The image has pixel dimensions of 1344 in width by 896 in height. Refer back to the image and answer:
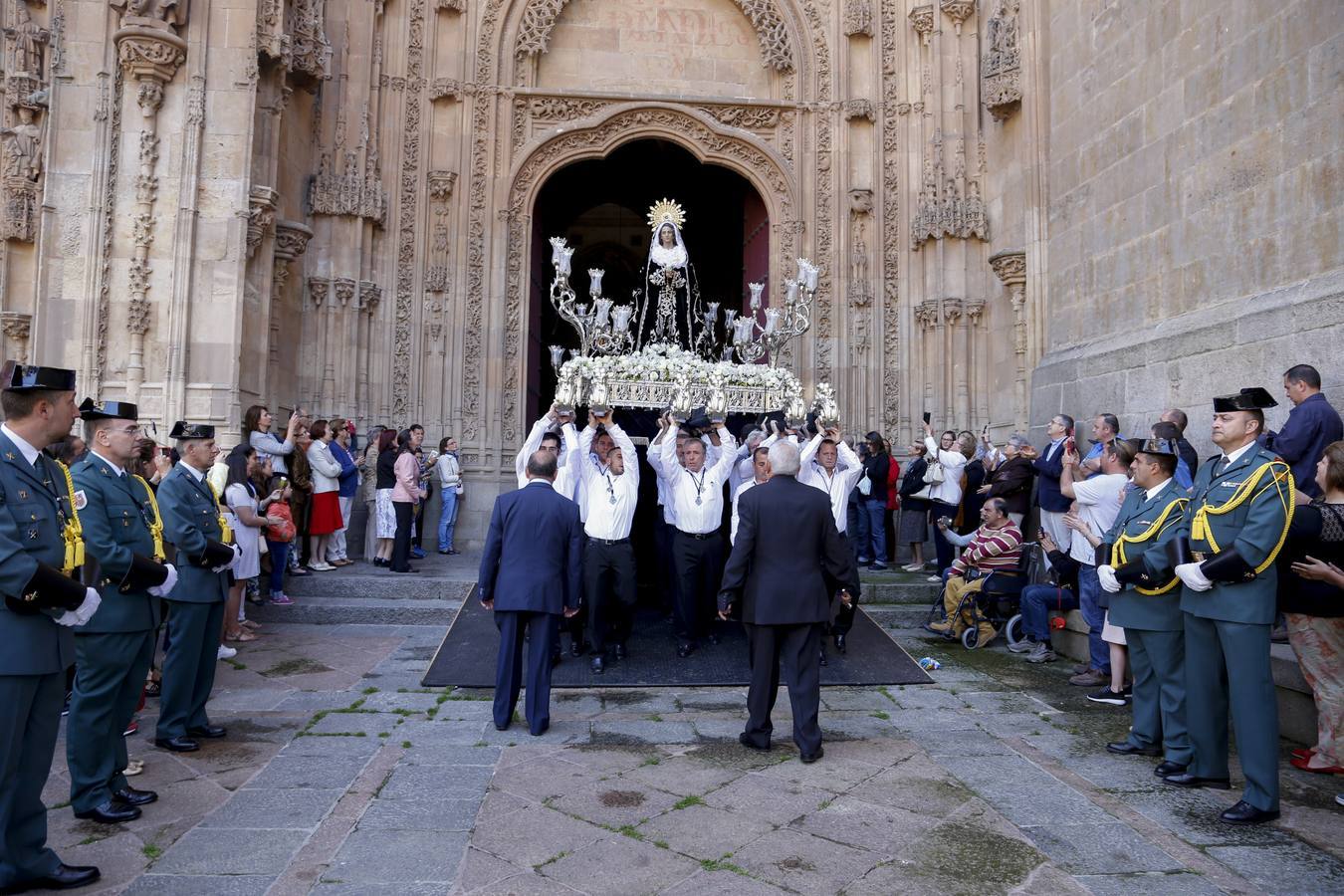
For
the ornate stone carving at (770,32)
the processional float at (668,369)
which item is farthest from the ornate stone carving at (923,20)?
the processional float at (668,369)

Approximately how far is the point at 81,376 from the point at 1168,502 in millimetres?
10345

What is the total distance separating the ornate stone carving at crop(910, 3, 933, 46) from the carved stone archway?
108 inches

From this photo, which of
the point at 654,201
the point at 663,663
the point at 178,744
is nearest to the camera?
the point at 178,744

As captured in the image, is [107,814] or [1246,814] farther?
[1246,814]

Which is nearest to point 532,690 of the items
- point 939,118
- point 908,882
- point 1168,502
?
point 908,882

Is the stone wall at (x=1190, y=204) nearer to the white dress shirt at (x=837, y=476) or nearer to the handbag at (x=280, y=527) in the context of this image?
the white dress shirt at (x=837, y=476)

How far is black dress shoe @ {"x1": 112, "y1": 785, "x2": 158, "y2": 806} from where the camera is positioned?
4301mm

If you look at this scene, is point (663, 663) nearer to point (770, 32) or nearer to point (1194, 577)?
point (1194, 577)

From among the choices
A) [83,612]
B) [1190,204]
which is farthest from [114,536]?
[1190,204]

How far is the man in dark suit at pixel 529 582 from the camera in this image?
18.3ft

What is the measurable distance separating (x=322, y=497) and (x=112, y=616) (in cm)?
552

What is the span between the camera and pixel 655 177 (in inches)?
646

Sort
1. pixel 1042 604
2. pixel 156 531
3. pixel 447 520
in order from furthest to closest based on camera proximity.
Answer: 1. pixel 447 520
2. pixel 1042 604
3. pixel 156 531

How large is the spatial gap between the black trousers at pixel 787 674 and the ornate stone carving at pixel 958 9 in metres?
11.1
